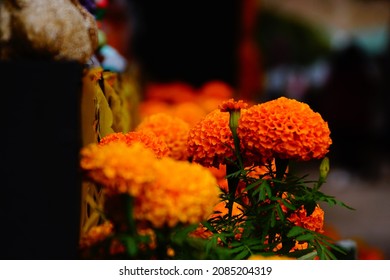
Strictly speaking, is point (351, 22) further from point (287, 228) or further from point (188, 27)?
point (287, 228)

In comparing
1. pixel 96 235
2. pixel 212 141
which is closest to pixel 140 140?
pixel 212 141

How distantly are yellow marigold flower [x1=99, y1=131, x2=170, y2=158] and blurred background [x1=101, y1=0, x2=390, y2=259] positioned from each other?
1.25 metres

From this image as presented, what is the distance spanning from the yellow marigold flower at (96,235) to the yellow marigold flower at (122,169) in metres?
0.09

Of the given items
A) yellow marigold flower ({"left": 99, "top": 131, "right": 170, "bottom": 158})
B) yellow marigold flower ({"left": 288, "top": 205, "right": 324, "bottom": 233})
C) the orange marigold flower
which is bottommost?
yellow marigold flower ({"left": 288, "top": 205, "right": 324, "bottom": 233})

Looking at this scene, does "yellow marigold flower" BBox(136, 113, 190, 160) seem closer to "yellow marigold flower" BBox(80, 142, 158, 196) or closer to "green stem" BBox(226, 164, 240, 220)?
"green stem" BBox(226, 164, 240, 220)

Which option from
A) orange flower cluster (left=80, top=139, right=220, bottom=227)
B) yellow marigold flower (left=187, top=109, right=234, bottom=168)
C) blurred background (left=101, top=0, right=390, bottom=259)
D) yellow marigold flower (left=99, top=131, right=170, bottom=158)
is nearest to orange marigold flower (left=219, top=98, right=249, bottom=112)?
yellow marigold flower (left=187, top=109, right=234, bottom=168)

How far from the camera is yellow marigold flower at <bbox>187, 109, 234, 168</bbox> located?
121 cm

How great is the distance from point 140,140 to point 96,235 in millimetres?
267

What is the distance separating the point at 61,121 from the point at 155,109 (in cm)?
223

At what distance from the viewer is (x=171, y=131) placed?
1.55 m

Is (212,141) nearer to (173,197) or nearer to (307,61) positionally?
(173,197)
